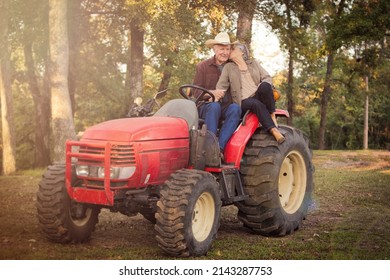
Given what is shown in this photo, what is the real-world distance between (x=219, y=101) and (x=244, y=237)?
1546mm

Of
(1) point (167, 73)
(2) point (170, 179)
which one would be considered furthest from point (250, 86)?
(1) point (167, 73)

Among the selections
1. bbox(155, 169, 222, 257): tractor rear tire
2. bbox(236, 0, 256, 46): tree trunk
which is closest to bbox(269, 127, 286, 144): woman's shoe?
bbox(155, 169, 222, 257): tractor rear tire

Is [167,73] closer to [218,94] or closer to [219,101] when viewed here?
[219,101]

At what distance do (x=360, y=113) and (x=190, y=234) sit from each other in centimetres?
3198

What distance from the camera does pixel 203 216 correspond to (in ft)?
16.8

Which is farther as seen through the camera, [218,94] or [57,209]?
[218,94]

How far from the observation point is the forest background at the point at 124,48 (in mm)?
13156

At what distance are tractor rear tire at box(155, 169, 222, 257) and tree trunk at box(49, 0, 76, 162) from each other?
7908 millimetres

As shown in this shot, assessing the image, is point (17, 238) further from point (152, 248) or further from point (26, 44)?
point (26, 44)

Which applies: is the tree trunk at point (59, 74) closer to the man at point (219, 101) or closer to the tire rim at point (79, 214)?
the man at point (219, 101)

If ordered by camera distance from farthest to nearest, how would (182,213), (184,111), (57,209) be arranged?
(184,111) < (57,209) < (182,213)

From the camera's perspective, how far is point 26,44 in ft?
55.4

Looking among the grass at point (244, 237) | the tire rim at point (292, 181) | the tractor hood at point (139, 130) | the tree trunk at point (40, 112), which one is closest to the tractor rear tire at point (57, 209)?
the grass at point (244, 237)

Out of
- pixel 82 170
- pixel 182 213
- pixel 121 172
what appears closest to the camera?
pixel 182 213
